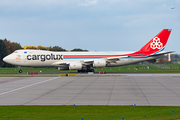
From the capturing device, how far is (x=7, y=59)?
54500 millimetres

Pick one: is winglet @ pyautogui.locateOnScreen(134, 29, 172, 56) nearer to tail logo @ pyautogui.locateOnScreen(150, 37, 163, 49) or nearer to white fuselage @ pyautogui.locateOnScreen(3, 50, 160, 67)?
tail logo @ pyautogui.locateOnScreen(150, 37, 163, 49)

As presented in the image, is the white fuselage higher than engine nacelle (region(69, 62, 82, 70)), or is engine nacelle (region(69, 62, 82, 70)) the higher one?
the white fuselage

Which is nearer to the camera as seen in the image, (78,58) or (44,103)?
(44,103)
